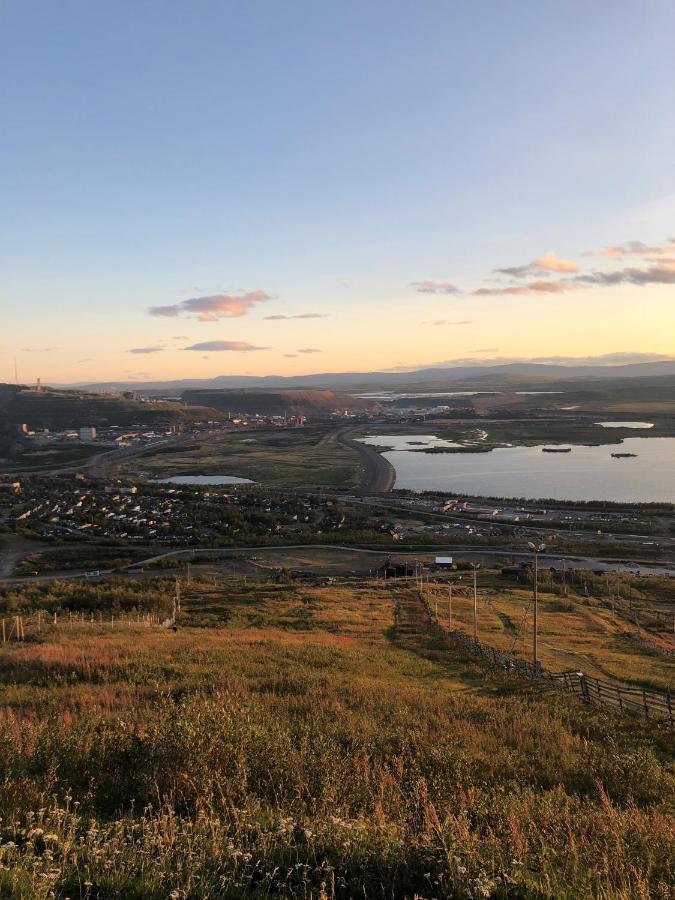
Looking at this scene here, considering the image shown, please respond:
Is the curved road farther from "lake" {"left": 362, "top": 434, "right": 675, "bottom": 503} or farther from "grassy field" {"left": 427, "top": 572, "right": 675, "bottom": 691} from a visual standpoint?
"grassy field" {"left": 427, "top": 572, "right": 675, "bottom": 691}

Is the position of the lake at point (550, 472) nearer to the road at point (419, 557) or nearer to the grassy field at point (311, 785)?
the road at point (419, 557)

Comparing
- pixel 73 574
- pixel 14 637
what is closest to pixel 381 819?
pixel 14 637

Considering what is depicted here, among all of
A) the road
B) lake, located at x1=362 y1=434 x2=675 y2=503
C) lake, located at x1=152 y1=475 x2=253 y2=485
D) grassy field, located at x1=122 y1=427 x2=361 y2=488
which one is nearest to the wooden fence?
the road

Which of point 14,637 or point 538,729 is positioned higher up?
point 538,729

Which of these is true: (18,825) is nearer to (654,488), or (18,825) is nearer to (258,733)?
(258,733)

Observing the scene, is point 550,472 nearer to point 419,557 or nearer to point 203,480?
point 203,480

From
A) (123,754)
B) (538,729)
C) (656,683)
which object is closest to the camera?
(123,754)

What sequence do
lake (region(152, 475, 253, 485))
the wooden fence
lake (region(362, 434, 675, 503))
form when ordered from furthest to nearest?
lake (region(152, 475, 253, 485)) → lake (region(362, 434, 675, 503)) → the wooden fence
